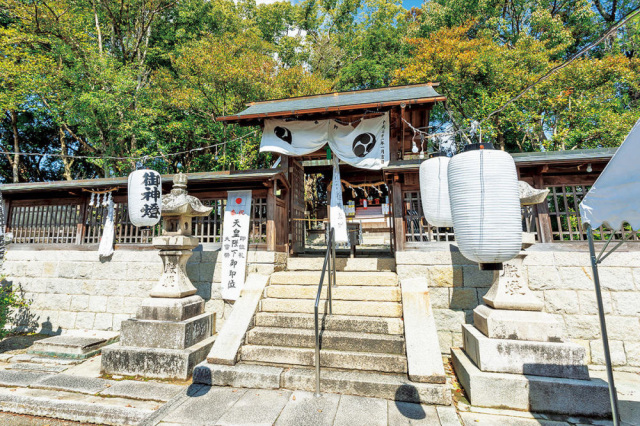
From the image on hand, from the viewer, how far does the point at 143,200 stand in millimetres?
5699

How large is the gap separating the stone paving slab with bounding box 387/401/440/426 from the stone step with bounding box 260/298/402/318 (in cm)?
157

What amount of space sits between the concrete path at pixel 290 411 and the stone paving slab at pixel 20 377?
9.72ft

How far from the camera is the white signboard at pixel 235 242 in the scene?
649cm

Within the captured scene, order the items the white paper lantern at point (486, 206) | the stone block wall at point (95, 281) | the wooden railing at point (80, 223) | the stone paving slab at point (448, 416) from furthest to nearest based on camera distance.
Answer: the wooden railing at point (80, 223)
the stone block wall at point (95, 281)
the stone paving slab at point (448, 416)
the white paper lantern at point (486, 206)

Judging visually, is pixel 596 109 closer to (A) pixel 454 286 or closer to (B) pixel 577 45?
(B) pixel 577 45

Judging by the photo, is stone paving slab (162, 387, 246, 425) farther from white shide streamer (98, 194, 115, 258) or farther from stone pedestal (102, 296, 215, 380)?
white shide streamer (98, 194, 115, 258)

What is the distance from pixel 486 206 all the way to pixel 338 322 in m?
3.20

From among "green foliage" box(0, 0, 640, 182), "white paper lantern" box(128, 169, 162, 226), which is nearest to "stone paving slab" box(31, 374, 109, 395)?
"white paper lantern" box(128, 169, 162, 226)

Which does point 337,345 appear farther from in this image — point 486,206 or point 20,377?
point 20,377

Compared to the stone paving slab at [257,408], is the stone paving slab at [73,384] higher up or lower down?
lower down

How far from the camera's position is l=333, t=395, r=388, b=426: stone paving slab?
3.31 m

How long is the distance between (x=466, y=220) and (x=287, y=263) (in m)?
5.10

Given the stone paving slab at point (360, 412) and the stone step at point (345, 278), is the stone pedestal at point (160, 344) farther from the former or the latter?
the stone paving slab at point (360, 412)

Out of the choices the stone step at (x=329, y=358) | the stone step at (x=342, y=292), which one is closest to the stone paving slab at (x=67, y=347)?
the stone step at (x=329, y=358)
